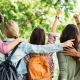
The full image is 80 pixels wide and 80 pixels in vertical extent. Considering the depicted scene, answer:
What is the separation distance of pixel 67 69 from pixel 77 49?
1.05 feet

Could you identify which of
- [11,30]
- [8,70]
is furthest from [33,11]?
[8,70]

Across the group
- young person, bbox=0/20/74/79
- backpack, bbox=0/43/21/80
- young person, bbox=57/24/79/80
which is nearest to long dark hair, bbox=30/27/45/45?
young person, bbox=0/20/74/79

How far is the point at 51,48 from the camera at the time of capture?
72.1 inches

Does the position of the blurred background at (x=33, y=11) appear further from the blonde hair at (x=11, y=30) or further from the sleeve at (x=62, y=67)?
the sleeve at (x=62, y=67)

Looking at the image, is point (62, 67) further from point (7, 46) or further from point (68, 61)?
point (7, 46)

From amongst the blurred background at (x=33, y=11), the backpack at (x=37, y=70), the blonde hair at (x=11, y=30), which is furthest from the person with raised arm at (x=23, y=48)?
the blurred background at (x=33, y=11)

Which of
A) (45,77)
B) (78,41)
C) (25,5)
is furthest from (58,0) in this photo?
(45,77)

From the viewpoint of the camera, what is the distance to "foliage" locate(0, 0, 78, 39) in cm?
602

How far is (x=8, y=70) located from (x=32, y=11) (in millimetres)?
5283

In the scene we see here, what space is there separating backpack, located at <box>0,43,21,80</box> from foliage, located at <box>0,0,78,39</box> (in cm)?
426

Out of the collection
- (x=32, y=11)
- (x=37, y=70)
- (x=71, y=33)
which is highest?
(x=32, y=11)

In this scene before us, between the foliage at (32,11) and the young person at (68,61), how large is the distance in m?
4.21

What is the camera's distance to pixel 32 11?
21.9 feet

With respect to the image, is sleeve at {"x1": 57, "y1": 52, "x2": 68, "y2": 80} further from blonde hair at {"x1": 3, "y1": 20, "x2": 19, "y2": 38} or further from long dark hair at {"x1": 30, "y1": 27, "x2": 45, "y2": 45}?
blonde hair at {"x1": 3, "y1": 20, "x2": 19, "y2": 38}
